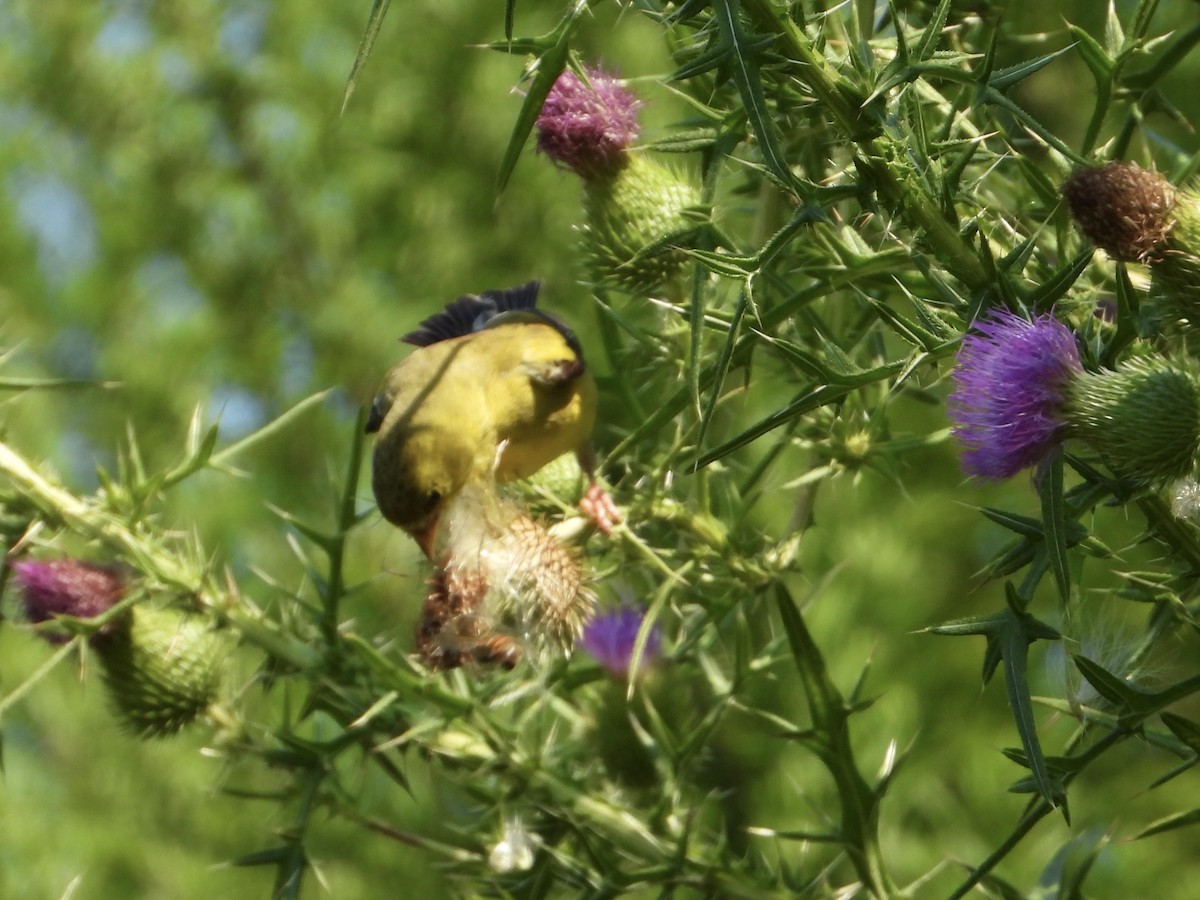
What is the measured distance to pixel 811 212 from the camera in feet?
4.33

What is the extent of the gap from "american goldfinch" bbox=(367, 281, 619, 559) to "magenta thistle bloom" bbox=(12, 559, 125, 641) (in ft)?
1.50

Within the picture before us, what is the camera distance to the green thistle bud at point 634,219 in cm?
206

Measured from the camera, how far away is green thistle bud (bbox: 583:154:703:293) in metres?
2.06

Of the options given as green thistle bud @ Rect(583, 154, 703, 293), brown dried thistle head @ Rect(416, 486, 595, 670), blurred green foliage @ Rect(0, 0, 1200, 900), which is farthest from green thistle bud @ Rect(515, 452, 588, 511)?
blurred green foliage @ Rect(0, 0, 1200, 900)

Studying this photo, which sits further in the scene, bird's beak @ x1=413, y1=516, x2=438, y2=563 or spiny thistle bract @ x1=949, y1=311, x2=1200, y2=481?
bird's beak @ x1=413, y1=516, x2=438, y2=563

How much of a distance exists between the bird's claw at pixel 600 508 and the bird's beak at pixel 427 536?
306mm

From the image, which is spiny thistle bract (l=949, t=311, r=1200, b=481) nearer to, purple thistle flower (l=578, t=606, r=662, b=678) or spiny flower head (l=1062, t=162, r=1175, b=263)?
spiny flower head (l=1062, t=162, r=1175, b=263)

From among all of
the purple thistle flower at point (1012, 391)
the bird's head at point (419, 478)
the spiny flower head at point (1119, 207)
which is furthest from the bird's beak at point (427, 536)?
the spiny flower head at point (1119, 207)

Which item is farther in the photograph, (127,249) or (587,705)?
(127,249)

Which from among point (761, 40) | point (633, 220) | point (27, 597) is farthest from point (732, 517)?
point (27, 597)

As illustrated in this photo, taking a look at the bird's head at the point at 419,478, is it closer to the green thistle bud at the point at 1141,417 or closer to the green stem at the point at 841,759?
the green stem at the point at 841,759

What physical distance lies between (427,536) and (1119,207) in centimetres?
127

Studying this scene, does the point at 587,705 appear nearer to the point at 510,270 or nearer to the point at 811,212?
the point at 811,212

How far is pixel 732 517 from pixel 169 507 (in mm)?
4331
